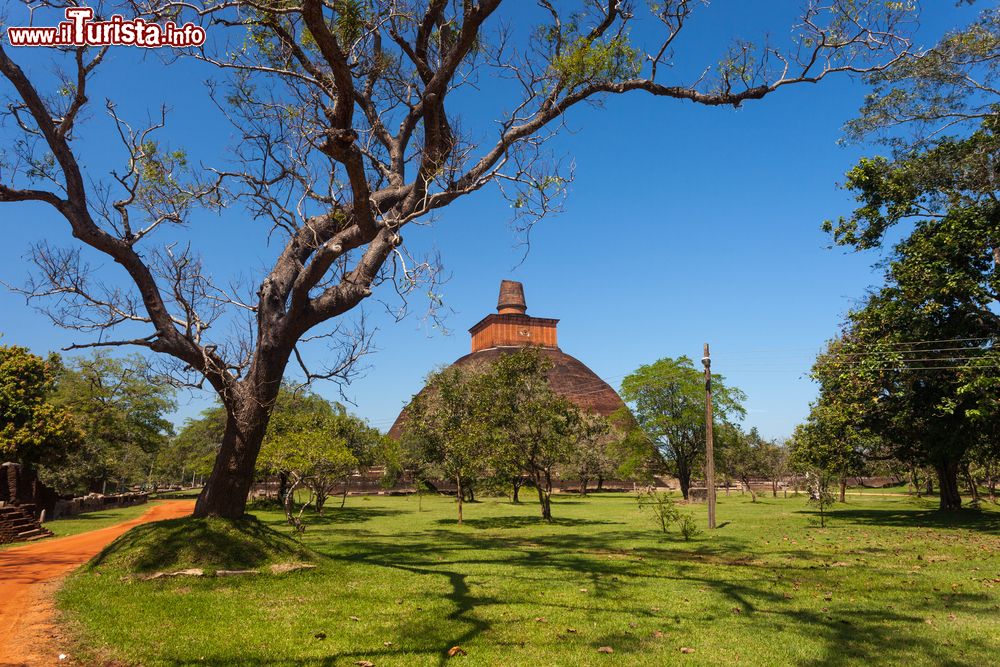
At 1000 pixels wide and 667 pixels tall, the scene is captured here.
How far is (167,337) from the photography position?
9.30 metres

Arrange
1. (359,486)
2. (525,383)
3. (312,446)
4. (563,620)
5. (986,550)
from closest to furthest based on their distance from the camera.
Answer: (563,620)
(986,550)
(312,446)
(525,383)
(359,486)

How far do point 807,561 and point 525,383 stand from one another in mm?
14797

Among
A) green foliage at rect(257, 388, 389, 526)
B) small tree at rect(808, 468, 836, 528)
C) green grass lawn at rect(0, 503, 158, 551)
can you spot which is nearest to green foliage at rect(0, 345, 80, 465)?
green grass lawn at rect(0, 503, 158, 551)

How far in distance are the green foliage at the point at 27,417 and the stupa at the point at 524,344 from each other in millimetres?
53452

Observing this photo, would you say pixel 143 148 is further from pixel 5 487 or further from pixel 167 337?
pixel 5 487

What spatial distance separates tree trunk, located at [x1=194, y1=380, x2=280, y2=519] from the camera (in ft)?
31.5

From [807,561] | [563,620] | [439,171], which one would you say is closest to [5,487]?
[439,171]

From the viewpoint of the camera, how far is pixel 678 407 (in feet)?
142

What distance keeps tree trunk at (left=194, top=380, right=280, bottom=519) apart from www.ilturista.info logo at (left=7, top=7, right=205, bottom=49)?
5.41 metres

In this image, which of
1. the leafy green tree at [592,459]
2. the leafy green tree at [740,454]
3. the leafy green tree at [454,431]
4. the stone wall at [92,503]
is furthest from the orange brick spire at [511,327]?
the stone wall at [92,503]

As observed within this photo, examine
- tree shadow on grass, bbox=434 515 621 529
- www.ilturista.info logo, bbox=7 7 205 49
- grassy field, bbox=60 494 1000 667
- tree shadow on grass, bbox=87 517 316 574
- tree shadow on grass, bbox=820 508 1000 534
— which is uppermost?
www.ilturista.info logo, bbox=7 7 205 49

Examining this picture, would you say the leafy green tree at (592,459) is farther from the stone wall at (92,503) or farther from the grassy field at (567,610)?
the grassy field at (567,610)

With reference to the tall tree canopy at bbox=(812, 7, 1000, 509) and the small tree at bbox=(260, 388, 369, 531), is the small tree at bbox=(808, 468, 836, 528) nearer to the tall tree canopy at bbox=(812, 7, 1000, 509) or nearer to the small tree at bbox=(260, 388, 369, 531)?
the tall tree canopy at bbox=(812, 7, 1000, 509)

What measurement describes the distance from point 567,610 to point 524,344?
74942 millimetres
